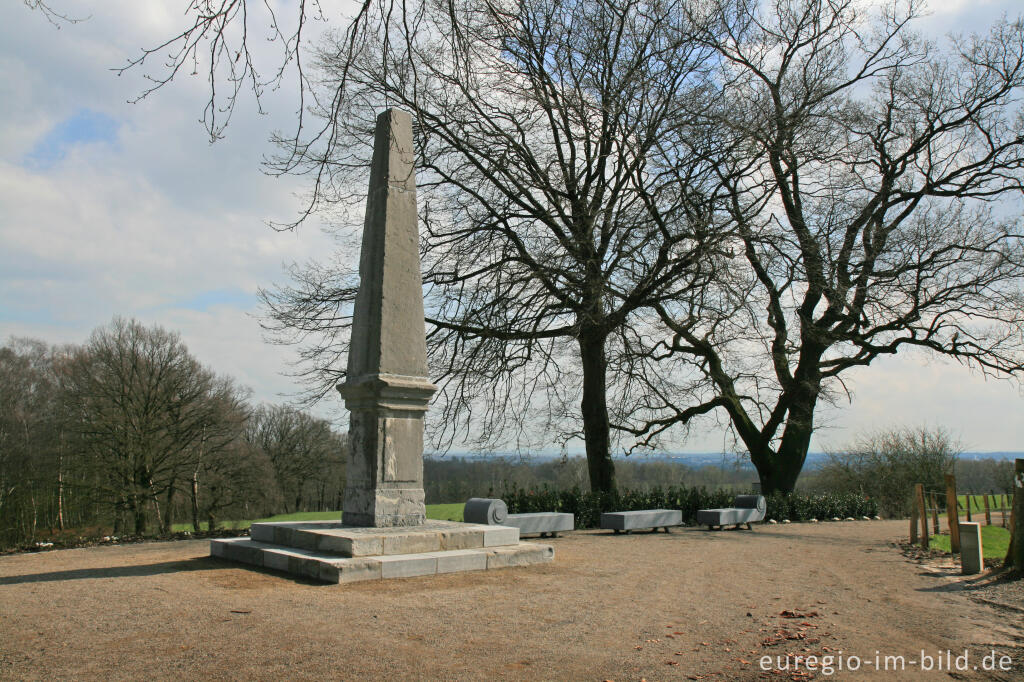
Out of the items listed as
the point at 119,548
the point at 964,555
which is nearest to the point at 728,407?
the point at 964,555

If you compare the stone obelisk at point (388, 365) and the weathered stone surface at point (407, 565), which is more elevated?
the stone obelisk at point (388, 365)

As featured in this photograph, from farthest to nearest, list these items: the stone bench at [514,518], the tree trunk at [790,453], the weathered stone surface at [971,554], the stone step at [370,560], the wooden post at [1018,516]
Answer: the tree trunk at [790,453]
the stone bench at [514,518]
the weathered stone surface at [971,554]
the wooden post at [1018,516]
the stone step at [370,560]

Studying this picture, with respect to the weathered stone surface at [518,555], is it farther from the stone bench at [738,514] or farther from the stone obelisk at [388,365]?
the stone bench at [738,514]

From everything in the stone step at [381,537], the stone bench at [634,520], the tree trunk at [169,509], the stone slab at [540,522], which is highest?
the stone step at [381,537]

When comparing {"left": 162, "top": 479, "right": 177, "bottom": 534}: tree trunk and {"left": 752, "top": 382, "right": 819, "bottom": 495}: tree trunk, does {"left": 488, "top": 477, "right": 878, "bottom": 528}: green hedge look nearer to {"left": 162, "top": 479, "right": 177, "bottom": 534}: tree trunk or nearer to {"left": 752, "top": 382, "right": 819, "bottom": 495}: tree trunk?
{"left": 752, "top": 382, "right": 819, "bottom": 495}: tree trunk

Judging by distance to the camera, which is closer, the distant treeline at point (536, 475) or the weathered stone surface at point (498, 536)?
the weathered stone surface at point (498, 536)

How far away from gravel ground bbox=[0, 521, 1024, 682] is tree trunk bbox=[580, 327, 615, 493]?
7.31 meters

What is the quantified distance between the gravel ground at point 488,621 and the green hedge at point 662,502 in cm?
602

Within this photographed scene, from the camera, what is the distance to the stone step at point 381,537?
739cm

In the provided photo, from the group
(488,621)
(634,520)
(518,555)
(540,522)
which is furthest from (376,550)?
(634,520)

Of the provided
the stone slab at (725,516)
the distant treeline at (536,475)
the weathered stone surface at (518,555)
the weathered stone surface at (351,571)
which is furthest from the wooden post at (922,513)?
the weathered stone surface at (351,571)

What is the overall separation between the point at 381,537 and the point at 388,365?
7.31 feet

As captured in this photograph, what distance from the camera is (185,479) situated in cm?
2295

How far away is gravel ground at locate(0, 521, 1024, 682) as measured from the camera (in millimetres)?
4367
